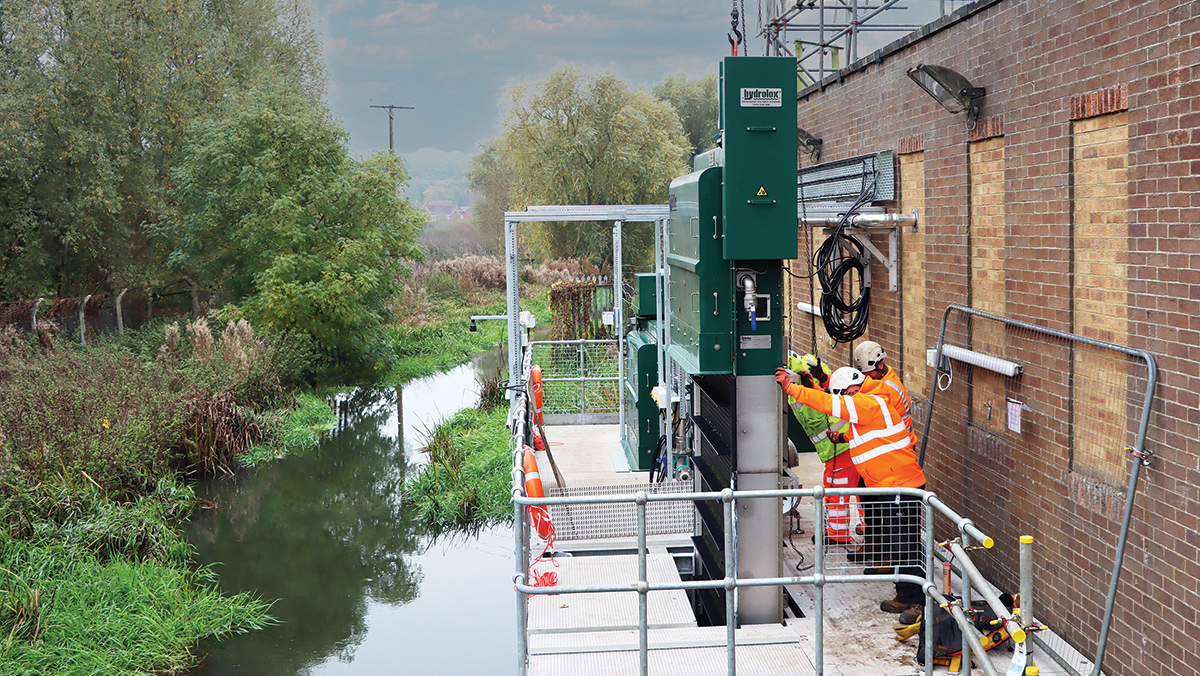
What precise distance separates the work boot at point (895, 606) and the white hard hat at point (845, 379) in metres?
1.59

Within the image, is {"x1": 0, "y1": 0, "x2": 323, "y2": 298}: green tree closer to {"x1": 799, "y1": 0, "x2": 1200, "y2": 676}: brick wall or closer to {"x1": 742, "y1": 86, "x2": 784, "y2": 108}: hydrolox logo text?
{"x1": 742, "y1": 86, "x2": 784, "y2": 108}: hydrolox logo text

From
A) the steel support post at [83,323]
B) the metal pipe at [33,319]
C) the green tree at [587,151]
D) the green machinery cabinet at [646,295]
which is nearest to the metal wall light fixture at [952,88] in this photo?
the green machinery cabinet at [646,295]

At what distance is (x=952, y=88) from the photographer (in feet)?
24.8

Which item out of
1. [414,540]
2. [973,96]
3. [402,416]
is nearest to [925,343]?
[973,96]

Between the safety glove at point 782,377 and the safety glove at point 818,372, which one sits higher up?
the safety glove at point 782,377

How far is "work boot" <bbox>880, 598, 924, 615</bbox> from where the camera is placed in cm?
679

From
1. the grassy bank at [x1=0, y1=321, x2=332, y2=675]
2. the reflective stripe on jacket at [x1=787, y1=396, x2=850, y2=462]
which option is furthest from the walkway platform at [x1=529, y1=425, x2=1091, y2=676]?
the grassy bank at [x1=0, y1=321, x2=332, y2=675]

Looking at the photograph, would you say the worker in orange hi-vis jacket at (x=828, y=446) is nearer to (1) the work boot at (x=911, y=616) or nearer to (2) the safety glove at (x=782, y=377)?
(1) the work boot at (x=911, y=616)

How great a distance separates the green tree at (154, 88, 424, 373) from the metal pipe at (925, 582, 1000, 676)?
18188mm

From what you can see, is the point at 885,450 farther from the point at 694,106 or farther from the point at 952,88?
the point at 694,106

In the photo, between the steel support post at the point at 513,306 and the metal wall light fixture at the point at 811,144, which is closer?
the steel support post at the point at 513,306

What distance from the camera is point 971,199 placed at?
7918 millimetres

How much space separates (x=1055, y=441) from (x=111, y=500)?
35.8ft

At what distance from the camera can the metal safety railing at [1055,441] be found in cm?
576
